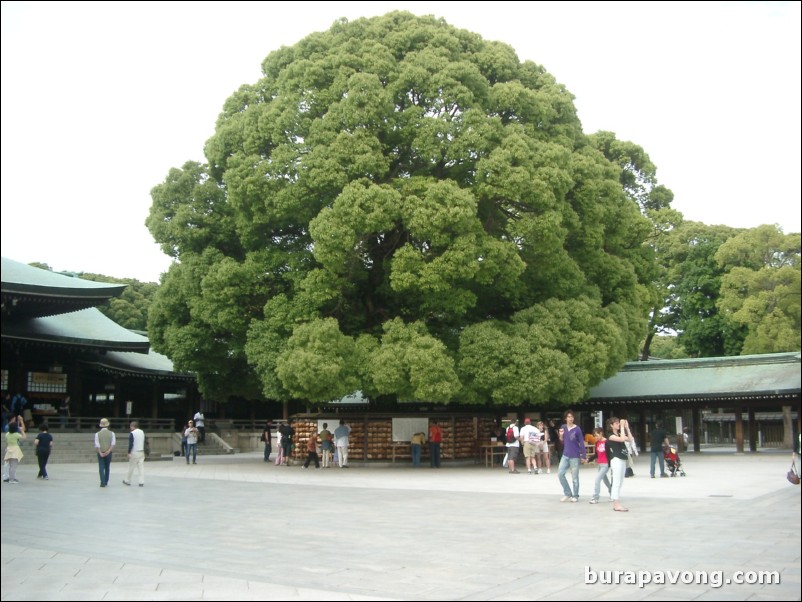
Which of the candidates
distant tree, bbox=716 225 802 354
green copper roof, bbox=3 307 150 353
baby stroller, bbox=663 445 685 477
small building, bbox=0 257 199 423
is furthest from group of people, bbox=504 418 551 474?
green copper roof, bbox=3 307 150 353

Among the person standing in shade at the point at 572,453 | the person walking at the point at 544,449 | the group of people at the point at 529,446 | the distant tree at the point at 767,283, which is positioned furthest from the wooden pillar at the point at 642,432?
the distant tree at the point at 767,283

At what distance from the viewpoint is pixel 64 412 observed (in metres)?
33.3

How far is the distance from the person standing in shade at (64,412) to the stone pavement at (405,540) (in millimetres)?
13575

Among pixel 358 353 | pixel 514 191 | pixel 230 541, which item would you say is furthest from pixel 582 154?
pixel 230 541

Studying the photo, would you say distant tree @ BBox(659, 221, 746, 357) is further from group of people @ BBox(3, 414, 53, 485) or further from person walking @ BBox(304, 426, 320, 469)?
group of people @ BBox(3, 414, 53, 485)

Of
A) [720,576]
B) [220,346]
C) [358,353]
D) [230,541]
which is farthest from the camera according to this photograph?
[220,346]

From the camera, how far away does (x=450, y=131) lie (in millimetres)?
24656

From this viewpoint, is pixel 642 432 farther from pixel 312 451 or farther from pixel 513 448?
pixel 312 451

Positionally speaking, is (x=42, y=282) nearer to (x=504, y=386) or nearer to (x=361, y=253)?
(x=361, y=253)

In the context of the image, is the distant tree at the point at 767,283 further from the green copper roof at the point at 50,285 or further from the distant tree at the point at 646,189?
the distant tree at the point at 646,189

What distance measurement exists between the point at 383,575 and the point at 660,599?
2.78 meters

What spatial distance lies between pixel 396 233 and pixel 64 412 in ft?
59.4

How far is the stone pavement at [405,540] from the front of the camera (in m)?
7.09

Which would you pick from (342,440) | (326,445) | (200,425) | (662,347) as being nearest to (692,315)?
(342,440)
